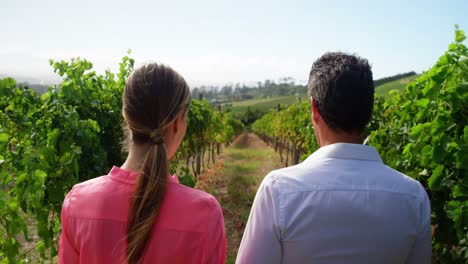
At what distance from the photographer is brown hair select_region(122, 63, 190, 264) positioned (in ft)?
4.33

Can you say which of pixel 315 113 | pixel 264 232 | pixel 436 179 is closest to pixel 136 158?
pixel 264 232

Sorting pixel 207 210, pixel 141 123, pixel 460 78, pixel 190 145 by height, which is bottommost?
pixel 190 145

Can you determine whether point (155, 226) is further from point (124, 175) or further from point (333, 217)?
point (333, 217)

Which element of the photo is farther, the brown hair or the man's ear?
the man's ear

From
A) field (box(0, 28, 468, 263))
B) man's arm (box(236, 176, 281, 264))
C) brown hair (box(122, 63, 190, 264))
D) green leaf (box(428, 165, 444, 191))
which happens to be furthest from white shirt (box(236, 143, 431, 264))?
green leaf (box(428, 165, 444, 191))

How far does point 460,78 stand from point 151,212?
8.59 feet

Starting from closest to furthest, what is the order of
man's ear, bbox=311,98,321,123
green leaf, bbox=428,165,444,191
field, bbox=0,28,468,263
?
1. man's ear, bbox=311,98,321,123
2. field, bbox=0,28,468,263
3. green leaf, bbox=428,165,444,191

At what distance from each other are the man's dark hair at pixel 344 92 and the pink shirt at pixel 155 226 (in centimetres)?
57

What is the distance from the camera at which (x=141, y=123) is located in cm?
141

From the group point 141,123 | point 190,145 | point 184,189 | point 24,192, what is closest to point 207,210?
point 184,189

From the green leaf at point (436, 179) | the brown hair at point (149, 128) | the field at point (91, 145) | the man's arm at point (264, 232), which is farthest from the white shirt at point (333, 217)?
the green leaf at point (436, 179)

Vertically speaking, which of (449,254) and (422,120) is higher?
(422,120)

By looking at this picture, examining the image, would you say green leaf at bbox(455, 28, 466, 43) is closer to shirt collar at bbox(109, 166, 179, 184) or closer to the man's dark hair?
the man's dark hair

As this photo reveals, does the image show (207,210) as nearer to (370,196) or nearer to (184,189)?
(184,189)
